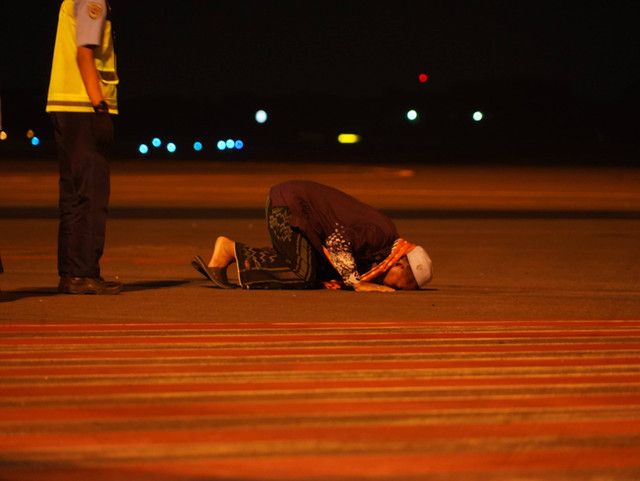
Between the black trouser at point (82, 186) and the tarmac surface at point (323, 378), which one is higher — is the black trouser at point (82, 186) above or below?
above

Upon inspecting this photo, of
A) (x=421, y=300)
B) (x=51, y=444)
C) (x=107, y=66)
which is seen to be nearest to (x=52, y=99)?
(x=107, y=66)

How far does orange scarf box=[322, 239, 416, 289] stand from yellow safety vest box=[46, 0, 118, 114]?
1992 mm

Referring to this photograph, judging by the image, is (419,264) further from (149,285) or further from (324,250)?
(149,285)

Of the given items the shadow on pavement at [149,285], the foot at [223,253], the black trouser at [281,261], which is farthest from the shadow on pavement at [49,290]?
the black trouser at [281,261]

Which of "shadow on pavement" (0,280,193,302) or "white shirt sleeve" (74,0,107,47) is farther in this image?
"shadow on pavement" (0,280,193,302)

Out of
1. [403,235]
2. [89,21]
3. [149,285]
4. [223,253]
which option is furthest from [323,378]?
[403,235]

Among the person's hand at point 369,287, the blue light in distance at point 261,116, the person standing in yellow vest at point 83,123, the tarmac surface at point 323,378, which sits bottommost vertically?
the tarmac surface at point 323,378

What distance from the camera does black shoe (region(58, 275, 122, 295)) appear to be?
8.14 meters

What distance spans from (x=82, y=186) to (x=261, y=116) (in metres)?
98.1

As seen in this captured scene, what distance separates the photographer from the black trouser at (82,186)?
7.93m

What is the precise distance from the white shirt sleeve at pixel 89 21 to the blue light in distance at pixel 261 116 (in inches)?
3716

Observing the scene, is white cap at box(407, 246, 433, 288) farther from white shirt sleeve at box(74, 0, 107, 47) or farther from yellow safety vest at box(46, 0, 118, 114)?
white shirt sleeve at box(74, 0, 107, 47)

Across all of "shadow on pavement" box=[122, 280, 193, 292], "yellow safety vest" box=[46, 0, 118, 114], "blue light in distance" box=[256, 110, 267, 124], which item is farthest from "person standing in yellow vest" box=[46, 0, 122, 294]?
"blue light in distance" box=[256, 110, 267, 124]

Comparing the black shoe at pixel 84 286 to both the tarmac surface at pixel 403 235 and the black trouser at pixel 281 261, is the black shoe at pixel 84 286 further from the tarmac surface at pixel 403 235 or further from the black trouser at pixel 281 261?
the black trouser at pixel 281 261
